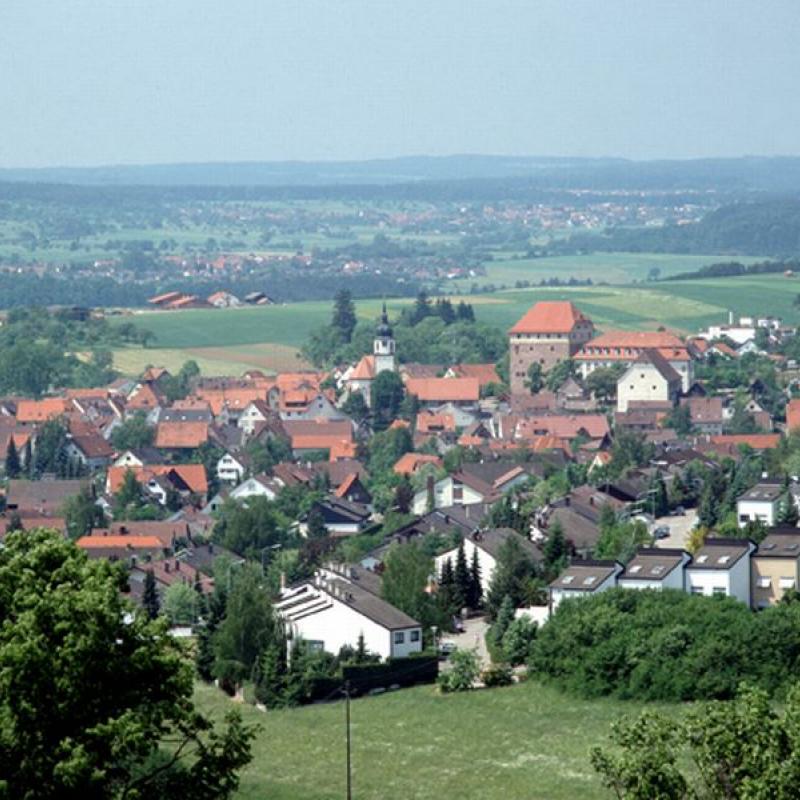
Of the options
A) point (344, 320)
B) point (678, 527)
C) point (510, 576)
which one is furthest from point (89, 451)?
point (344, 320)

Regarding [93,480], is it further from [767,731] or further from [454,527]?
[767,731]

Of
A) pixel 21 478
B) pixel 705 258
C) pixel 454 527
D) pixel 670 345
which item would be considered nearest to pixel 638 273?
pixel 705 258

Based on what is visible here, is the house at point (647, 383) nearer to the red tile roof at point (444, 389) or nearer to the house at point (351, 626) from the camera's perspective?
the red tile roof at point (444, 389)

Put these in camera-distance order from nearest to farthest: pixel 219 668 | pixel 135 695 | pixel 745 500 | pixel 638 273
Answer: pixel 135 695 < pixel 219 668 < pixel 745 500 < pixel 638 273

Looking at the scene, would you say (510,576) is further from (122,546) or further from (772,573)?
(122,546)

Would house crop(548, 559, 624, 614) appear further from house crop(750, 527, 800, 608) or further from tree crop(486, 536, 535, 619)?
house crop(750, 527, 800, 608)

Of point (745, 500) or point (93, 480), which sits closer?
point (745, 500)
